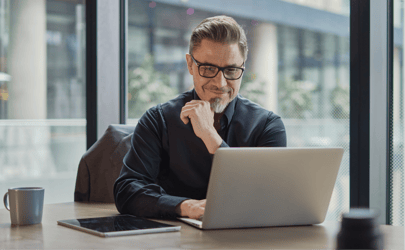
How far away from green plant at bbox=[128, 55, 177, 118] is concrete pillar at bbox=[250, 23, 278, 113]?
0.66 m

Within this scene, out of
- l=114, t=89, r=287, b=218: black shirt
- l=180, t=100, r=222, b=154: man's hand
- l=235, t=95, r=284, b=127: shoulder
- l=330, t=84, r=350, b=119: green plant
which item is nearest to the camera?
l=180, t=100, r=222, b=154: man's hand

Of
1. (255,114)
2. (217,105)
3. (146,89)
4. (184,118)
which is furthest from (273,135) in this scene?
(146,89)

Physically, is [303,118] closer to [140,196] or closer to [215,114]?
[215,114]

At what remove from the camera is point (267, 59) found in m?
A: 2.21

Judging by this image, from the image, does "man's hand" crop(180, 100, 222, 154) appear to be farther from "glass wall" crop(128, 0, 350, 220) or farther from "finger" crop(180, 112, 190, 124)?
"glass wall" crop(128, 0, 350, 220)

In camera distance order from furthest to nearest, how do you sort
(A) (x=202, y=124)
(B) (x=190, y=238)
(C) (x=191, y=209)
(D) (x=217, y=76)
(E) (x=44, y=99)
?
(E) (x=44, y=99), (D) (x=217, y=76), (A) (x=202, y=124), (C) (x=191, y=209), (B) (x=190, y=238)

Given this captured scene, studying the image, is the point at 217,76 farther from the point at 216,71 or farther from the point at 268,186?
the point at 268,186

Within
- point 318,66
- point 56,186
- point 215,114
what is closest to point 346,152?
point 318,66

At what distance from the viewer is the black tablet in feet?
3.34

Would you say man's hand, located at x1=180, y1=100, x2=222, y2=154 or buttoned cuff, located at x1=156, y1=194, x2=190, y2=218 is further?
man's hand, located at x1=180, y1=100, x2=222, y2=154

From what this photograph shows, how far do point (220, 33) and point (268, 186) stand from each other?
0.81m

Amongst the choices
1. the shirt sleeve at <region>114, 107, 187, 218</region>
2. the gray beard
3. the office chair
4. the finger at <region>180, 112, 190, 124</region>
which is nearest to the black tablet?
the shirt sleeve at <region>114, 107, 187, 218</region>

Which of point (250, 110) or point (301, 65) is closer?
point (250, 110)

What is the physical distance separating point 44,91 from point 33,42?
1.29 ft
